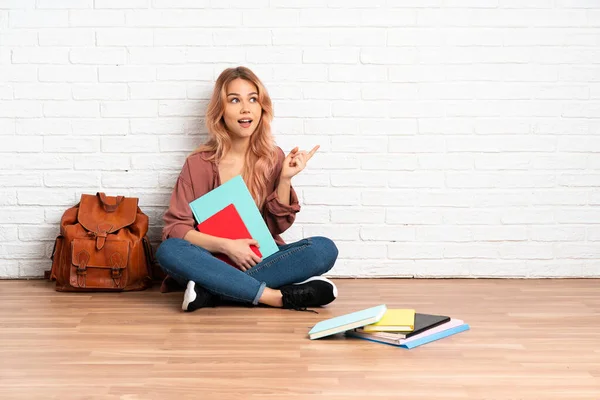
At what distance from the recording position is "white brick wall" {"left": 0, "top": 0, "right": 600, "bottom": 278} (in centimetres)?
369

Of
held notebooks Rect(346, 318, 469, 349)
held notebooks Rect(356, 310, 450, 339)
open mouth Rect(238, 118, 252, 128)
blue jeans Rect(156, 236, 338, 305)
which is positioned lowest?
held notebooks Rect(346, 318, 469, 349)

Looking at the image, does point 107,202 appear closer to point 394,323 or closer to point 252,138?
point 252,138

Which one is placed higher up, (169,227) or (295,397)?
(169,227)

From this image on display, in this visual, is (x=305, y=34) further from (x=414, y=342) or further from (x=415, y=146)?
(x=414, y=342)

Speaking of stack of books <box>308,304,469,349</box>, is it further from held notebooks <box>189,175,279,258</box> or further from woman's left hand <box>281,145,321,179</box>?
woman's left hand <box>281,145,321,179</box>

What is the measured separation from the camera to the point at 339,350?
257cm

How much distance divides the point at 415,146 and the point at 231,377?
180 cm

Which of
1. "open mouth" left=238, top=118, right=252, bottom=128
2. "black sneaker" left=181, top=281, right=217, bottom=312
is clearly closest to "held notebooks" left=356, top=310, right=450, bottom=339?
"black sneaker" left=181, top=281, right=217, bottom=312

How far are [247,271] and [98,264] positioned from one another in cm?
68

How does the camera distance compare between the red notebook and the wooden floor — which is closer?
the wooden floor

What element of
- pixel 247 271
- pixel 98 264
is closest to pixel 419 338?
pixel 247 271

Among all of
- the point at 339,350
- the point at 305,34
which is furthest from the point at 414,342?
the point at 305,34

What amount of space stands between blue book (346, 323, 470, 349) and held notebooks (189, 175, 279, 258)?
75 centimetres

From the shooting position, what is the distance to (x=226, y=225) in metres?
3.40
